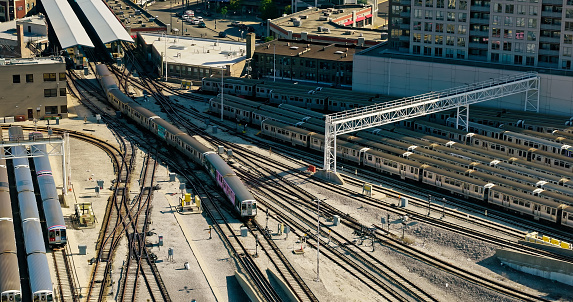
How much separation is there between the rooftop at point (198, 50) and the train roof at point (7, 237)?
79.1 meters

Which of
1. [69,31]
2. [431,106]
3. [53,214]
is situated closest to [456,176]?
[431,106]

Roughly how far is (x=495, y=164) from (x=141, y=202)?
43.7 m

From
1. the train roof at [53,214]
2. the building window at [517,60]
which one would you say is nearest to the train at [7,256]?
the train roof at [53,214]

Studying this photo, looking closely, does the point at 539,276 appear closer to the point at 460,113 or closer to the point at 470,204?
the point at 470,204

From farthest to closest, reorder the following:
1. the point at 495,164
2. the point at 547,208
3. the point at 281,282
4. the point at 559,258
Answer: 1. the point at 495,164
2. the point at 547,208
3. the point at 559,258
4. the point at 281,282

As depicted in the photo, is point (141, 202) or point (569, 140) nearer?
point (141, 202)

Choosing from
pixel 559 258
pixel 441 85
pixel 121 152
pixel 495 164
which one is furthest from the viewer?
pixel 441 85

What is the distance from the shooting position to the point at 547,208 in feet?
342

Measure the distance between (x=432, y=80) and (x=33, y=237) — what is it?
239 feet

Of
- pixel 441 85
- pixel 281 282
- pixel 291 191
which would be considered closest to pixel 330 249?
pixel 281 282

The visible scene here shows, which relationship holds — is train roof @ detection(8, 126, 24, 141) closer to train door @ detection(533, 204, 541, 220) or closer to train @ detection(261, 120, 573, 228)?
train @ detection(261, 120, 573, 228)

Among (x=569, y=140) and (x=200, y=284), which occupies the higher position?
(x=569, y=140)

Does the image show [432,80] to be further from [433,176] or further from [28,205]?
[28,205]

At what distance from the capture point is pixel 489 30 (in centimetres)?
14450
